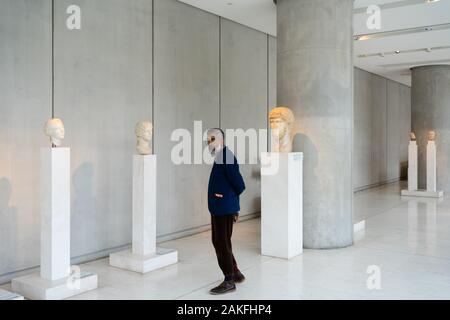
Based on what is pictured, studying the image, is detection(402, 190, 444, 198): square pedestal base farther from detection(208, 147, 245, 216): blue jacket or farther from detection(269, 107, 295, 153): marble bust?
detection(208, 147, 245, 216): blue jacket

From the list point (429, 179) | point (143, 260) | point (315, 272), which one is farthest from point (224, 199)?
point (429, 179)

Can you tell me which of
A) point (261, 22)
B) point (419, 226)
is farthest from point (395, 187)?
point (261, 22)

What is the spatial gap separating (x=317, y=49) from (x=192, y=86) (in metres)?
2.39

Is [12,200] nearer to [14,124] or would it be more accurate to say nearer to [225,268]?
[14,124]

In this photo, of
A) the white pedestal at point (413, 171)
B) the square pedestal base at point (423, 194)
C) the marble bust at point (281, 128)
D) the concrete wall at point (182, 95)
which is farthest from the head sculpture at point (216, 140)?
the white pedestal at point (413, 171)

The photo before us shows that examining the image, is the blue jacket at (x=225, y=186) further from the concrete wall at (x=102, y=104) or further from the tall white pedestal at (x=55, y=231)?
the concrete wall at (x=102, y=104)

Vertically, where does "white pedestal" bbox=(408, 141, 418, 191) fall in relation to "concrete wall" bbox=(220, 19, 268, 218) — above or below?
below

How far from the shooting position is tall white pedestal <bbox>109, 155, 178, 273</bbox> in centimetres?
568

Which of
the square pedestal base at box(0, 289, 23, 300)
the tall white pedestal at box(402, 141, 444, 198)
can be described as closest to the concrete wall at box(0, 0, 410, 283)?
the square pedestal base at box(0, 289, 23, 300)

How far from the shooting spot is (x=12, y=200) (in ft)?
17.1

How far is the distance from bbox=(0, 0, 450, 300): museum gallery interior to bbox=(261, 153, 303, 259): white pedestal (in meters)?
0.02

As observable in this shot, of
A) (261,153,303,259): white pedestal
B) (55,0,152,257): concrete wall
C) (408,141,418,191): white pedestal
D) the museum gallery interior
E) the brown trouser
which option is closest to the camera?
the brown trouser

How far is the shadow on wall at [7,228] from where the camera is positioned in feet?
16.8

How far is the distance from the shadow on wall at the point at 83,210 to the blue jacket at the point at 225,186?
229 cm
